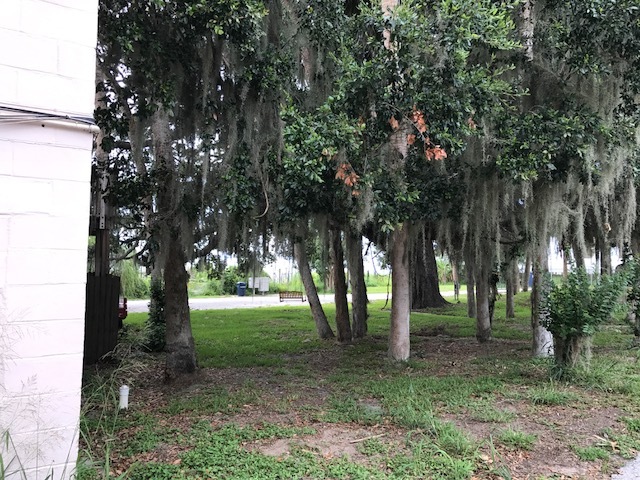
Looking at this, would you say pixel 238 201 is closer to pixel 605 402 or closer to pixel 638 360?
pixel 605 402

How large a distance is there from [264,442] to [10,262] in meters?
2.40

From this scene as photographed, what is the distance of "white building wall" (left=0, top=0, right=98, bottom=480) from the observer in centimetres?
254

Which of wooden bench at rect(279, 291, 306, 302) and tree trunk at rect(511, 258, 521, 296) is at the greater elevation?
tree trunk at rect(511, 258, 521, 296)

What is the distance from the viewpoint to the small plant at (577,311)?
5.33 metres

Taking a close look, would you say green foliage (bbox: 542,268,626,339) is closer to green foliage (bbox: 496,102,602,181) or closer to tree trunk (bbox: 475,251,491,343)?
green foliage (bbox: 496,102,602,181)

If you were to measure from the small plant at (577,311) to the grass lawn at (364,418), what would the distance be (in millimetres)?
296

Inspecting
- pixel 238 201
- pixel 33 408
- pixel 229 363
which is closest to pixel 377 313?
pixel 229 363

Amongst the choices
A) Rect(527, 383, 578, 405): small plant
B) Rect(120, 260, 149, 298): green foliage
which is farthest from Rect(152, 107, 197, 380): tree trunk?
Rect(120, 260, 149, 298): green foliage

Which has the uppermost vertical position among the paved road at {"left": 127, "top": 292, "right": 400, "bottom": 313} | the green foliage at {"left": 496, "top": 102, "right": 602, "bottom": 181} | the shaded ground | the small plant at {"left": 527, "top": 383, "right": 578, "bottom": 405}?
the green foliage at {"left": 496, "top": 102, "right": 602, "bottom": 181}

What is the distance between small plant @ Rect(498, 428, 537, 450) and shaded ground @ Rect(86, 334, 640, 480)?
0.7 inches

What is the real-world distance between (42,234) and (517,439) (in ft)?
12.5

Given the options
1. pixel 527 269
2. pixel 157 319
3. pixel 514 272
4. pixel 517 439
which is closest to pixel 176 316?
pixel 157 319

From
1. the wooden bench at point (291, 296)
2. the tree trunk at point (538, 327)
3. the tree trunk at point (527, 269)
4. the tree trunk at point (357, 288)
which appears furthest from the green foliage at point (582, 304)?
the wooden bench at point (291, 296)

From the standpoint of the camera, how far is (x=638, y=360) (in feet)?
22.9
